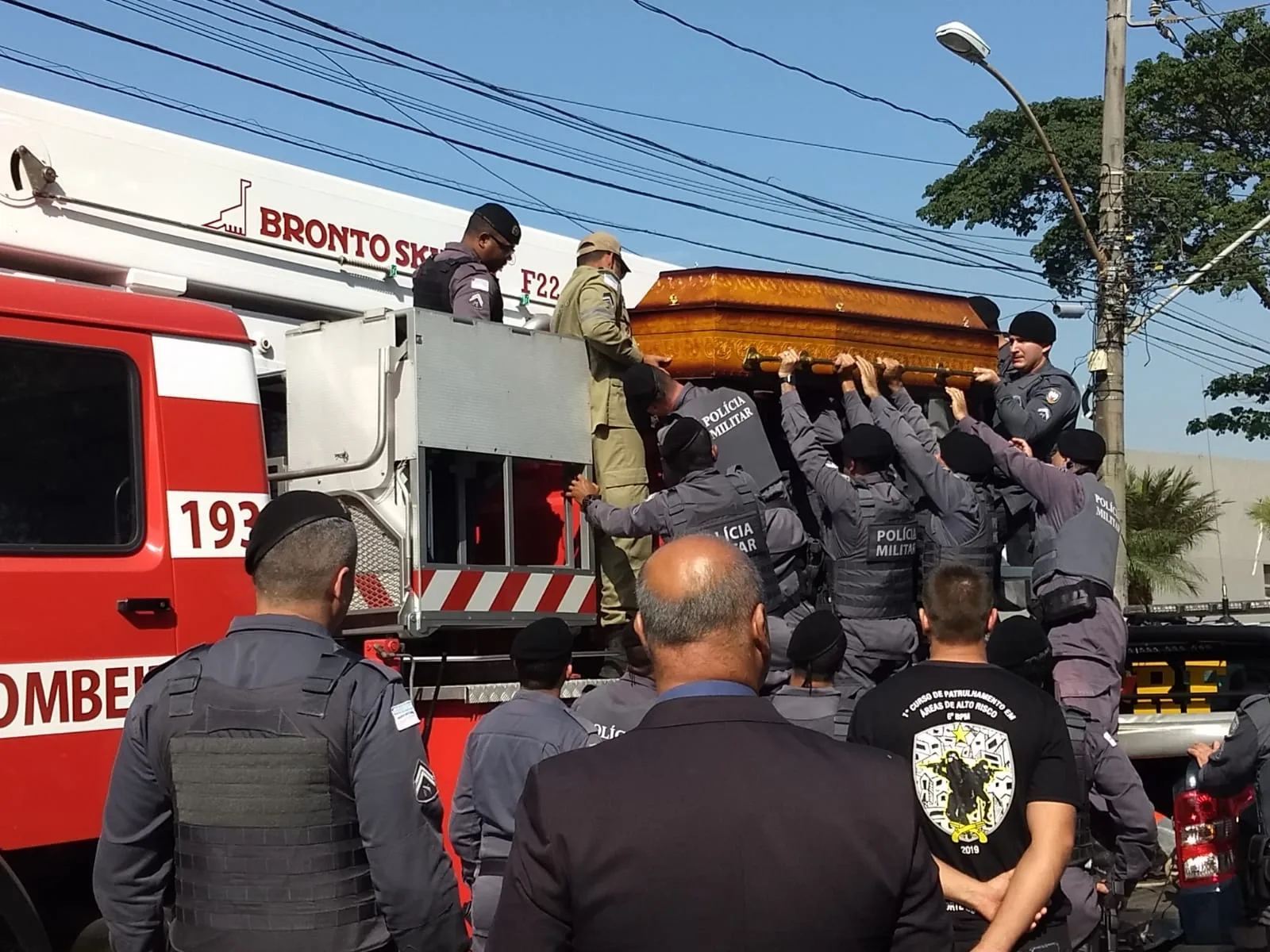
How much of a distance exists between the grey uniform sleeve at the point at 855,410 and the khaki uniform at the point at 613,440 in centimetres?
117

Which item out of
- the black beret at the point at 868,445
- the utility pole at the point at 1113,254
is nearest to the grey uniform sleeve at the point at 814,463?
the black beret at the point at 868,445

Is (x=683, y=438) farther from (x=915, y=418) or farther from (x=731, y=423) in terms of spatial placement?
(x=915, y=418)

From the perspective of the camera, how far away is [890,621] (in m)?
6.59

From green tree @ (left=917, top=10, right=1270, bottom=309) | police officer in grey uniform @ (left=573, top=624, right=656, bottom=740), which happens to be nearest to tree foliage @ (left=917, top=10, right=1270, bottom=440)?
green tree @ (left=917, top=10, right=1270, bottom=309)

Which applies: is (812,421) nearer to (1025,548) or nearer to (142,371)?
(1025,548)

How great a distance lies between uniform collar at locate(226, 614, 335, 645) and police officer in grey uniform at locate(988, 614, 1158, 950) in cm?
207

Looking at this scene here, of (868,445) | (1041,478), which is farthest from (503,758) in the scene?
(1041,478)

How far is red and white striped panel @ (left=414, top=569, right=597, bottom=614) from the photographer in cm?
507

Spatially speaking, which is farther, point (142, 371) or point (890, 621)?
point (890, 621)

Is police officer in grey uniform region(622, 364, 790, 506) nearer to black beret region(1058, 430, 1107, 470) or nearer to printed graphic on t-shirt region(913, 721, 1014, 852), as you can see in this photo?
black beret region(1058, 430, 1107, 470)

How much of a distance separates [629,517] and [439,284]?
A: 4.38 ft

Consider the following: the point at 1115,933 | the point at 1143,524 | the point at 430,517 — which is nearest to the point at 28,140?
the point at 430,517

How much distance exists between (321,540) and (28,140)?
276 centimetres

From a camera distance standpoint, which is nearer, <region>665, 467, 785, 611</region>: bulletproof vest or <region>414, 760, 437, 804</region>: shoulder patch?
<region>414, 760, 437, 804</region>: shoulder patch
